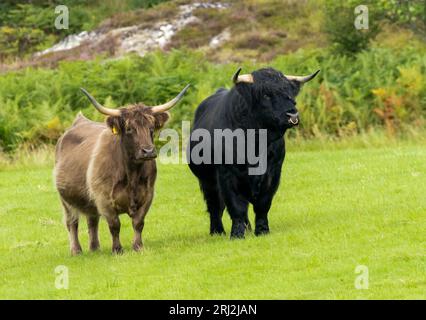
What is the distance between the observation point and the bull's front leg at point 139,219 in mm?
13555

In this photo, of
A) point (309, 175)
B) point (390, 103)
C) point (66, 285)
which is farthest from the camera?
point (390, 103)

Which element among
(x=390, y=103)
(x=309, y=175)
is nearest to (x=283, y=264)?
(x=309, y=175)

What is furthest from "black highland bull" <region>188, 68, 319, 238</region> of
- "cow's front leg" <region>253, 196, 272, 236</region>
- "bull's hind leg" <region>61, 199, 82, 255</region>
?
"bull's hind leg" <region>61, 199, 82, 255</region>

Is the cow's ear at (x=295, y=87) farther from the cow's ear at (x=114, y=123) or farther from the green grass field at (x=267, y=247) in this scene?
the cow's ear at (x=114, y=123)

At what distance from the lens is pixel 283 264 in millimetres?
11938

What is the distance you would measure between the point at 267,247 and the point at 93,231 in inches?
110

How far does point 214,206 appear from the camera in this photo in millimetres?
15039

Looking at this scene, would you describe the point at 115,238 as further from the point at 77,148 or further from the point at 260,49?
the point at 260,49

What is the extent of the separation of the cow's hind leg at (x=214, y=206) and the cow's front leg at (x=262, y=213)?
965 millimetres

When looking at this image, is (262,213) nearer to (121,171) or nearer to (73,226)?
(121,171)

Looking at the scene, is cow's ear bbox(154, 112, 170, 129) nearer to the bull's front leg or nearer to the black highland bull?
the bull's front leg

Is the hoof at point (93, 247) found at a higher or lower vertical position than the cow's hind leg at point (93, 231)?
lower

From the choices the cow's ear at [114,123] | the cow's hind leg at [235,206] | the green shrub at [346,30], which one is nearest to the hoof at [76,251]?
the cow's ear at [114,123]
